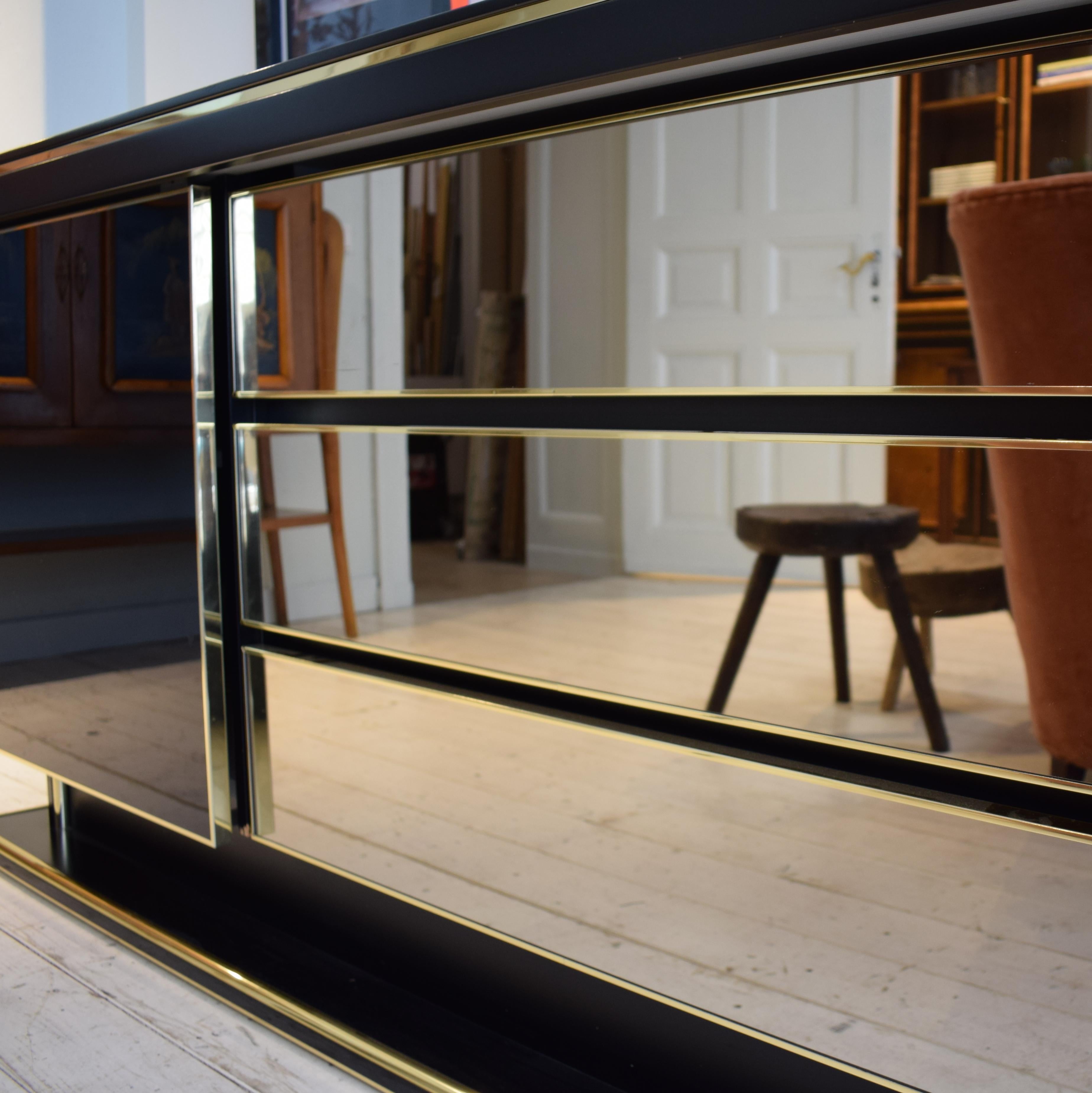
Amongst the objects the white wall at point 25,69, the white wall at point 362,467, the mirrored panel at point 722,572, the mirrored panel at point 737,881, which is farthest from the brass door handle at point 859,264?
the white wall at point 25,69

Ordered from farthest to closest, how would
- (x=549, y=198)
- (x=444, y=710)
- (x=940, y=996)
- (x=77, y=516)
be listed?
(x=549, y=198)
(x=444, y=710)
(x=77, y=516)
(x=940, y=996)

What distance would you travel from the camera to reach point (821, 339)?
11.9 feet

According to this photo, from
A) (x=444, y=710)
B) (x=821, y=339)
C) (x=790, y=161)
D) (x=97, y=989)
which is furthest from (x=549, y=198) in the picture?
(x=97, y=989)

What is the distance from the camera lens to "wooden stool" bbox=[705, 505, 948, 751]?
1.78 m

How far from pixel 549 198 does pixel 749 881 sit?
10.7ft

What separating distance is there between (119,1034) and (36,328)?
694 mm

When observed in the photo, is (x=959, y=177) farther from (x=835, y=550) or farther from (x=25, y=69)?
(x=25, y=69)

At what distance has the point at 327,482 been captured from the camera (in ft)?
8.89

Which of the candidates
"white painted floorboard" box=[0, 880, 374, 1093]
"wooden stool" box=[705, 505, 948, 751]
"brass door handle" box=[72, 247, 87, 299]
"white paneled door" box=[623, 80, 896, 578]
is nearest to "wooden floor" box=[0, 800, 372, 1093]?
"white painted floorboard" box=[0, 880, 374, 1093]

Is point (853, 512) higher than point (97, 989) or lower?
higher

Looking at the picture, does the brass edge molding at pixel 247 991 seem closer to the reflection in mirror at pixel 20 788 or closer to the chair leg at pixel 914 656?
the reflection in mirror at pixel 20 788

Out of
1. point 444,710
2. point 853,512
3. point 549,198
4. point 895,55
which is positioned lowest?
point 444,710

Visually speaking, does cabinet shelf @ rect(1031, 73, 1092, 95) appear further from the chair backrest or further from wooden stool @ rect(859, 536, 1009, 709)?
the chair backrest

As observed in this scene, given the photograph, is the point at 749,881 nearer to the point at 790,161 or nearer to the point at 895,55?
the point at 895,55
